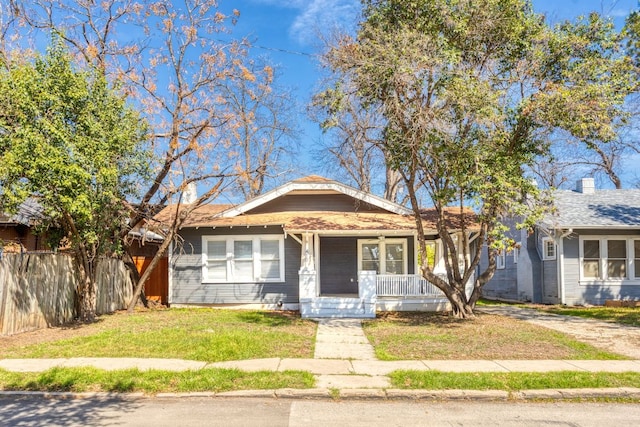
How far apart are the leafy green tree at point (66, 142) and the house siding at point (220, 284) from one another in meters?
5.01

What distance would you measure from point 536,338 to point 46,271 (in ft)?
38.8

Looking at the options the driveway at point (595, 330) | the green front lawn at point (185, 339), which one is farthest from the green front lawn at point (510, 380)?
the green front lawn at point (185, 339)

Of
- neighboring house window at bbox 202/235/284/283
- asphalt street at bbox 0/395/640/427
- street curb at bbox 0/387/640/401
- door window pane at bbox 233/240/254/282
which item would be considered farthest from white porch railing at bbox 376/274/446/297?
asphalt street at bbox 0/395/640/427

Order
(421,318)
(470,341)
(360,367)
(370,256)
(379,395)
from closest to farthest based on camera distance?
(379,395) < (360,367) < (470,341) < (421,318) < (370,256)

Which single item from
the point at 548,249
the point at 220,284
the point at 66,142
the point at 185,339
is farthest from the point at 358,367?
the point at 548,249

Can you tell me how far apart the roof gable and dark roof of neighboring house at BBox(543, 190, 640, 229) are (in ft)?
19.1

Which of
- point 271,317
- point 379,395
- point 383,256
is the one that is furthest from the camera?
point 383,256

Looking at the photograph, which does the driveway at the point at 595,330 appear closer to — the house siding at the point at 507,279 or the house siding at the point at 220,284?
the house siding at the point at 507,279

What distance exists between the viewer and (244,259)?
1817 centimetres

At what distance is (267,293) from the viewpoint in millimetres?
18000

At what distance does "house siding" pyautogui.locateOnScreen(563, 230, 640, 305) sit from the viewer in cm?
1970

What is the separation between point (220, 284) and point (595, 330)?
37.9 feet

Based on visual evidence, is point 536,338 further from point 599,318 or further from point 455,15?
point 455,15

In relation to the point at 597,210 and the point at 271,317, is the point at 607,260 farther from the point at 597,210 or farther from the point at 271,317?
the point at 271,317
